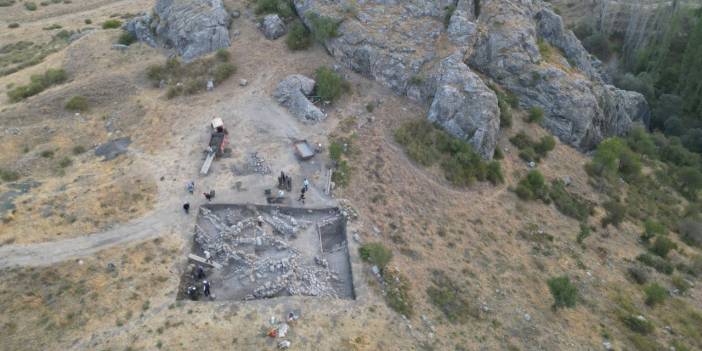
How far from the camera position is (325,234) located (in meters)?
37.5

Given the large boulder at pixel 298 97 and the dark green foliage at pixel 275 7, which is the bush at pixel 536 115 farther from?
the dark green foliage at pixel 275 7

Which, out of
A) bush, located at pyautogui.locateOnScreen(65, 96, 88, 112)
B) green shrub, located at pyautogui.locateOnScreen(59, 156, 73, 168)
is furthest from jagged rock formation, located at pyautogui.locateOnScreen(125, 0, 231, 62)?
green shrub, located at pyautogui.locateOnScreen(59, 156, 73, 168)

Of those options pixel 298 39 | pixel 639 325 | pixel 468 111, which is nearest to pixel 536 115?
pixel 468 111

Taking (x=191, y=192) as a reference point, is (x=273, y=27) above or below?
above

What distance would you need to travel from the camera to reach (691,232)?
46.4 meters

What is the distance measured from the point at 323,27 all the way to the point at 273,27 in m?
7.17

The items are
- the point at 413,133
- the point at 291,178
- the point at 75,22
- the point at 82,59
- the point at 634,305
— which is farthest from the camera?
the point at 75,22

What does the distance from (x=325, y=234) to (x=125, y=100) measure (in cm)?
2904

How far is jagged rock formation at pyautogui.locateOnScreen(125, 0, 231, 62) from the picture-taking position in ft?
181

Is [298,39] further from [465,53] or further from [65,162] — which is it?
[65,162]

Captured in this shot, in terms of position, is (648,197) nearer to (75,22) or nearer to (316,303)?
(316,303)

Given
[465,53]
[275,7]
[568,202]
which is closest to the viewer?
[568,202]

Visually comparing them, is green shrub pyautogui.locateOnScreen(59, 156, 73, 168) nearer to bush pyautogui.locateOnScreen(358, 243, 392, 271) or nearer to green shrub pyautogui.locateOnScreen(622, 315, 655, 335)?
bush pyautogui.locateOnScreen(358, 243, 392, 271)

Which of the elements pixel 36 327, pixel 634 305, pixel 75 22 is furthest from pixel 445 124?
pixel 75 22
